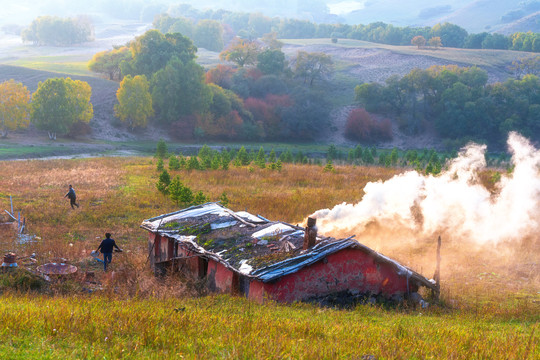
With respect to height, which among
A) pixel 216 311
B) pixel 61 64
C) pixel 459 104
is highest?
pixel 61 64

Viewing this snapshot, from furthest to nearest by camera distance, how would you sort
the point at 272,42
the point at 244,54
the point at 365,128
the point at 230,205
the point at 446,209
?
the point at 272,42 → the point at 244,54 → the point at 365,128 → the point at 230,205 → the point at 446,209

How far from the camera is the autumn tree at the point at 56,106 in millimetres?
65375

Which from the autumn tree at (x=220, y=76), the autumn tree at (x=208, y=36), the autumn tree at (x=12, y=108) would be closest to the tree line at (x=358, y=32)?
the autumn tree at (x=208, y=36)

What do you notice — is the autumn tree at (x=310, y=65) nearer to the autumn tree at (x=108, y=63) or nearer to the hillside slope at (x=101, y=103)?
the autumn tree at (x=108, y=63)

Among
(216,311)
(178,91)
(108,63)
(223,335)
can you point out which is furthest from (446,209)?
(108,63)

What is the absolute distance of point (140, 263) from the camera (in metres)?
16.5

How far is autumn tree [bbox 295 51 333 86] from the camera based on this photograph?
102300 millimetres

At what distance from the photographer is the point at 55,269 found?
1439 centimetres

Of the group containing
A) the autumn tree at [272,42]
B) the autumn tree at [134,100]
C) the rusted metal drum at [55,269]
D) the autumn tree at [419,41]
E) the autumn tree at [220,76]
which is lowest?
the rusted metal drum at [55,269]

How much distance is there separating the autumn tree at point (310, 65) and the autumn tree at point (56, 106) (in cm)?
4674

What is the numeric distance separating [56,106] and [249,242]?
59.5m

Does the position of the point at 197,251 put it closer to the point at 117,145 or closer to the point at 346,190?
the point at 346,190

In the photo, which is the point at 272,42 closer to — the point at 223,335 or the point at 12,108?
the point at 12,108

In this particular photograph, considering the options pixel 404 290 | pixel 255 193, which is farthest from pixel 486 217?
pixel 255 193
